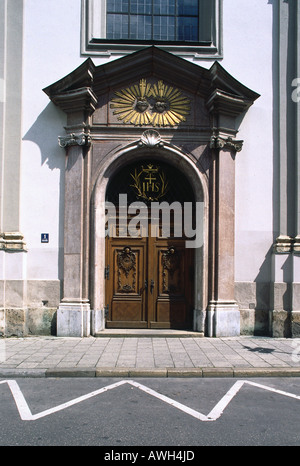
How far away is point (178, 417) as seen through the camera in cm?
435

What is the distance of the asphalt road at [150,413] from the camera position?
12.3 feet

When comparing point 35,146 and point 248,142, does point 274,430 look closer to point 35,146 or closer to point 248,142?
point 248,142

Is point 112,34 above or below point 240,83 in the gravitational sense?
above

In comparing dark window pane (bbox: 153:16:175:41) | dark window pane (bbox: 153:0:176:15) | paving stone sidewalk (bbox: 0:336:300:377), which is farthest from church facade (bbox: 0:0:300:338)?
dark window pane (bbox: 153:0:176:15)

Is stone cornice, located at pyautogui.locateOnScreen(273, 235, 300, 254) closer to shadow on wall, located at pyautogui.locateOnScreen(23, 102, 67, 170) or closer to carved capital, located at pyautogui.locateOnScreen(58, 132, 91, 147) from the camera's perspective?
carved capital, located at pyautogui.locateOnScreen(58, 132, 91, 147)

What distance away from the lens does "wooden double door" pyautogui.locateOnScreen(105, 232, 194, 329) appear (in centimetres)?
913

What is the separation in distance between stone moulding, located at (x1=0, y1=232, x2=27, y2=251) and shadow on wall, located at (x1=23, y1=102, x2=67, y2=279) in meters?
0.81

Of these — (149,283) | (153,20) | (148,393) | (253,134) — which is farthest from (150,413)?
(153,20)

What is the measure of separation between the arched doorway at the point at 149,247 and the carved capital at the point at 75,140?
993 mm

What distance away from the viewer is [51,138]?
8.94m

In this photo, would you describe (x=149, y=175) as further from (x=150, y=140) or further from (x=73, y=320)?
(x=73, y=320)

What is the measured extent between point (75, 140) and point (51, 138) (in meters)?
0.59
